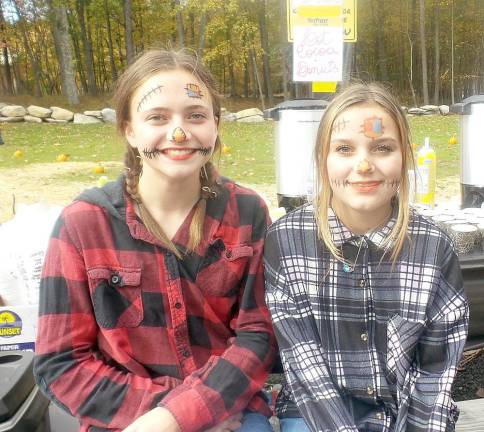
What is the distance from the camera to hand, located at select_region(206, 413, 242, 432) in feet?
5.33

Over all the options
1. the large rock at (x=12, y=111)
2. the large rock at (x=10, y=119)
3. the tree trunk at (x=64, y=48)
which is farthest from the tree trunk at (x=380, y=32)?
the large rock at (x=10, y=119)

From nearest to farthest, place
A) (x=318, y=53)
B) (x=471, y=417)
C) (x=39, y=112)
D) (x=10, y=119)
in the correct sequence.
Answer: (x=471, y=417) → (x=318, y=53) → (x=10, y=119) → (x=39, y=112)

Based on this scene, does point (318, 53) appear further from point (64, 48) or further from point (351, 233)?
point (64, 48)

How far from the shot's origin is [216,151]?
1888mm

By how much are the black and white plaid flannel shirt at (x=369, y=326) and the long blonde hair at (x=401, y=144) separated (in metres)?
0.03

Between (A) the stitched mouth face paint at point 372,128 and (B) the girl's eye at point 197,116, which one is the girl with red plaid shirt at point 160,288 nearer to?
(B) the girl's eye at point 197,116

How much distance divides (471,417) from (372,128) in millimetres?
1194

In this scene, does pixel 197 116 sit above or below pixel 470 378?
above

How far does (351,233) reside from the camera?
176 centimetres

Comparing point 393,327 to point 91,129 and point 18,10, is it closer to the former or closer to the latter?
point 91,129

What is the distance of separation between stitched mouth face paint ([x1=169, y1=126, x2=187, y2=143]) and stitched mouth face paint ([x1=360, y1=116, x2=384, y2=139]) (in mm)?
526

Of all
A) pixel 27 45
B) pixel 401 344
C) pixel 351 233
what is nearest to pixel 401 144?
pixel 351 233

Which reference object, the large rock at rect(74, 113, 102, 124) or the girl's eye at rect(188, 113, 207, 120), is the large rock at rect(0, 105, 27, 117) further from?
the girl's eye at rect(188, 113, 207, 120)

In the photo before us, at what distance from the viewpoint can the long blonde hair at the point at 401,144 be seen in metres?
1.72
